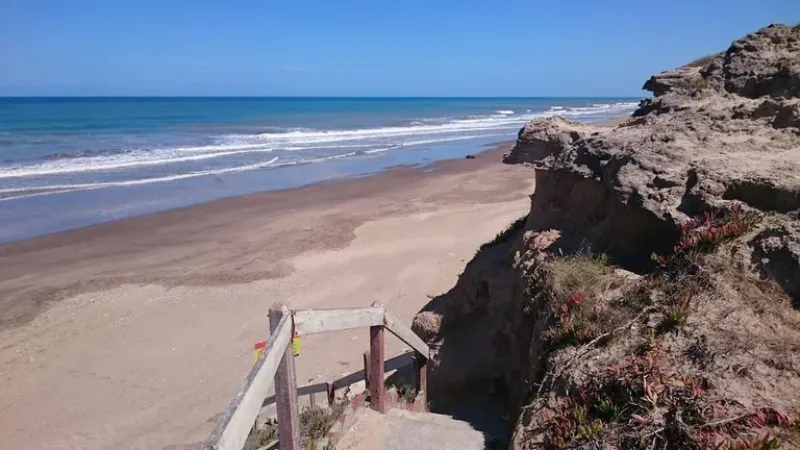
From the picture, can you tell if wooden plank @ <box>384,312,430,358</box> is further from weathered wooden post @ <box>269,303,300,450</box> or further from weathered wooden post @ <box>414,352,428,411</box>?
weathered wooden post @ <box>269,303,300,450</box>

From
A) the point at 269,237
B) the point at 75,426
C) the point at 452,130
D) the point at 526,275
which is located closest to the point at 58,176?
the point at 269,237

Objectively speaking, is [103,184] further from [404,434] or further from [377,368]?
[404,434]

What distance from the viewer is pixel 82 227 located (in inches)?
623

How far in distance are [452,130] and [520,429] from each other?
49.5 metres

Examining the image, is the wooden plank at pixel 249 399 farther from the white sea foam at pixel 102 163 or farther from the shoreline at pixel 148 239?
the white sea foam at pixel 102 163

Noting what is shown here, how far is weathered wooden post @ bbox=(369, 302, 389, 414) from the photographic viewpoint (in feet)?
17.1

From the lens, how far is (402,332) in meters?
5.66

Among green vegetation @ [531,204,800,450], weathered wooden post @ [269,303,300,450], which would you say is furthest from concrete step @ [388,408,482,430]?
weathered wooden post @ [269,303,300,450]

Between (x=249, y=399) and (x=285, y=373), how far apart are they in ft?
2.72

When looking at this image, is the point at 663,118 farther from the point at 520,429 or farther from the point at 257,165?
the point at 257,165

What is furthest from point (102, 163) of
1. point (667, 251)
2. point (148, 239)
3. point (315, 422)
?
point (667, 251)

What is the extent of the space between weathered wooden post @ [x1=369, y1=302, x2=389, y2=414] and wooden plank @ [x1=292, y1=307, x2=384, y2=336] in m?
0.10

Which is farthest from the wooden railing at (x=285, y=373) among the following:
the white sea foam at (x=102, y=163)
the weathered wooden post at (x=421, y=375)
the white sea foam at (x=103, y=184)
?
the white sea foam at (x=102, y=163)

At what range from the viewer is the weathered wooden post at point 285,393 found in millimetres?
3619
